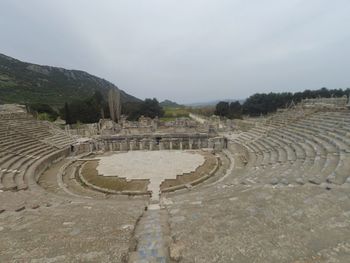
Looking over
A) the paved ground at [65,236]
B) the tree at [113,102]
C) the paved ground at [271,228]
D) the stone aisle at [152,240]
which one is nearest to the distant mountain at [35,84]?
the tree at [113,102]

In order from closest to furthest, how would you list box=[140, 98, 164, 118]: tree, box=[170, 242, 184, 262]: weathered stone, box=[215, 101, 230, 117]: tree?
box=[170, 242, 184, 262]: weathered stone, box=[140, 98, 164, 118]: tree, box=[215, 101, 230, 117]: tree

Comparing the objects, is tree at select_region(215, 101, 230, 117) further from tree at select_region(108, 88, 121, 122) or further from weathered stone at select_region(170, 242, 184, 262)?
weathered stone at select_region(170, 242, 184, 262)

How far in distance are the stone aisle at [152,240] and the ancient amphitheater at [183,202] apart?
0.03 meters

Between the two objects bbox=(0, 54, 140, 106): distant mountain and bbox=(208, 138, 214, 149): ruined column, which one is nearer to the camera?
bbox=(208, 138, 214, 149): ruined column

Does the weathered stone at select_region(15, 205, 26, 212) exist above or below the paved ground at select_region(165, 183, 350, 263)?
below

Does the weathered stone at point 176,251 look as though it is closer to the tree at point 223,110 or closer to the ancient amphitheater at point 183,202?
the ancient amphitheater at point 183,202

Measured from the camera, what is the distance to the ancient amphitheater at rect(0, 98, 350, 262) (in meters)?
3.71

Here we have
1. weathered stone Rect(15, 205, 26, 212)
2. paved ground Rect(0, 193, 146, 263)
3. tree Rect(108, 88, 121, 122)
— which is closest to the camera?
paved ground Rect(0, 193, 146, 263)

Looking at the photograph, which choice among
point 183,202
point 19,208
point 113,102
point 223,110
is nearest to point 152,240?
point 183,202

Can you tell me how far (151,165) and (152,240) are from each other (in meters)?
10.9

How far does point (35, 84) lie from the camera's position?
282 feet

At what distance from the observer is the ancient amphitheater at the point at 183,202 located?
12.2 ft

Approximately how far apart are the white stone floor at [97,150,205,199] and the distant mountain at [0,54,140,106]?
40671mm

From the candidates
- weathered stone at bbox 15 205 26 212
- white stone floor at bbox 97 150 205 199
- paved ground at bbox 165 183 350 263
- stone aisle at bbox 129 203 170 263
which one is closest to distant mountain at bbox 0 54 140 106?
white stone floor at bbox 97 150 205 199
